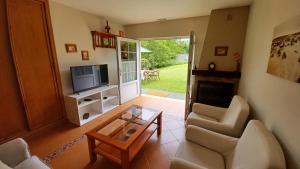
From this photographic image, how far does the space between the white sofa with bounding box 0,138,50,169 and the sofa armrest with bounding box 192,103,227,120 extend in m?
2.10

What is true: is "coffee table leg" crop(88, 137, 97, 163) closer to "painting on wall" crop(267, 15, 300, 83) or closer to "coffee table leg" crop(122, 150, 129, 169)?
"coffee table leg" crop(122, 150, 129, 169)

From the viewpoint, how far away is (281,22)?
1.32 meters

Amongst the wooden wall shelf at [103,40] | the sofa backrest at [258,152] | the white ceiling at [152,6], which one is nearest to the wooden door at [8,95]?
the white ceiling at [152,6]

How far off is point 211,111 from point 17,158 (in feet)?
8.10

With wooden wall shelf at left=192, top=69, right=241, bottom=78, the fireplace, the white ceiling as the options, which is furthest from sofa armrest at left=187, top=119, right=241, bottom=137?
the white ceiling

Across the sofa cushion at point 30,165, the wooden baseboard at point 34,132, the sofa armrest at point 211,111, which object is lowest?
the wooden baseboard at point 34,132

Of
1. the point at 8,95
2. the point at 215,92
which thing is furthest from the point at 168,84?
the point at 8,95

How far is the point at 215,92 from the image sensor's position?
9.62 ft

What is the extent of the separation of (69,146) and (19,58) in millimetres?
1517

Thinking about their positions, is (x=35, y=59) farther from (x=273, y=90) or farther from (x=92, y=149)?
(x=273, y=90)

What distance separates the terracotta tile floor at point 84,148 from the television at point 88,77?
2.52ft

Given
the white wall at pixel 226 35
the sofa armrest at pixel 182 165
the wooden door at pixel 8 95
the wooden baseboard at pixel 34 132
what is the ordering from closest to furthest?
the sofa armrest at pixel 182 165 < the wooden door at pixel 8 95 < the wooden baseboard at pixel 34 132 < the white wall at pixel 226 35

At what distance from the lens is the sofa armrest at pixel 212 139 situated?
145 centimetres

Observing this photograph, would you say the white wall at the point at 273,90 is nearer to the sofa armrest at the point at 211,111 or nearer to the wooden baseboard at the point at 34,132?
the sofa armrest at the point at 211,111
